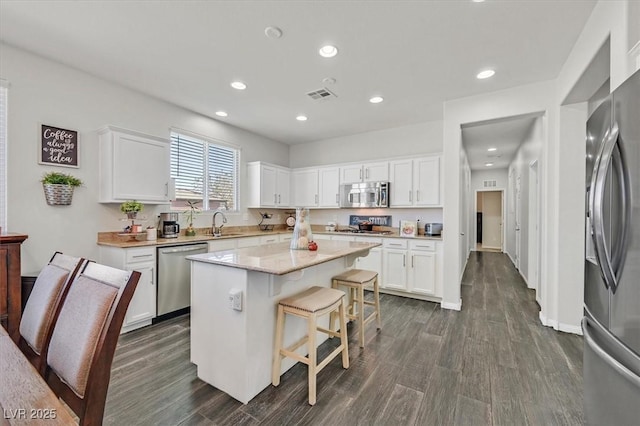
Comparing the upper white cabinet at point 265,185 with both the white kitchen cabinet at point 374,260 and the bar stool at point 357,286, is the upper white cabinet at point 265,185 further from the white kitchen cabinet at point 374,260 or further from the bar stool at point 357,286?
the bar stool at point 357,286

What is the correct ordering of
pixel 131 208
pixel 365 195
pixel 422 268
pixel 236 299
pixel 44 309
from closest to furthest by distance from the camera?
1. pixel 44 309
2. pixel 236 299
3. pixel 131 208
4. pixel 422 268
5. pixel 365 195

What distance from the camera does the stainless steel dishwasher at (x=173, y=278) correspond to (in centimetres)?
319

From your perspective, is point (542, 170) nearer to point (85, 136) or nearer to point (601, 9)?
point (601, 9)

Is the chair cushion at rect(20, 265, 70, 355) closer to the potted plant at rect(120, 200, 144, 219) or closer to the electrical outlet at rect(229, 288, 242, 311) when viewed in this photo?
the electrical outlet at rect(229, 288, 242, 311)

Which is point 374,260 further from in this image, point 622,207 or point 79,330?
point 79,330

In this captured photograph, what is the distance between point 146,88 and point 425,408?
14.1ft

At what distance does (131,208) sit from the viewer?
3.16 m

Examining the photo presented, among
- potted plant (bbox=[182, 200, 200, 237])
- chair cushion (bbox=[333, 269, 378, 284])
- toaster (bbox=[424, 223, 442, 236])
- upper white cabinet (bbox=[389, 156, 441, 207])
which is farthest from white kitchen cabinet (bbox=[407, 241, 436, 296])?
potted plant (bbox=[182, 200, 200, 237])

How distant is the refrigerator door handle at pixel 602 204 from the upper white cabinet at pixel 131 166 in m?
3.95

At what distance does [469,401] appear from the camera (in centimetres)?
188

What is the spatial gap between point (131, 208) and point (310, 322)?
8.50ft

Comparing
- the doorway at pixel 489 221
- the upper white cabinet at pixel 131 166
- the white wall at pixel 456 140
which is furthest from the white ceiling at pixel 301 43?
the doorway at pixel 489 221

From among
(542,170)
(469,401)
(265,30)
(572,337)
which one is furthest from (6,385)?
(542,170)

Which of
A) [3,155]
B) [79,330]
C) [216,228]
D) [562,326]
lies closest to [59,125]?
[3,155]
